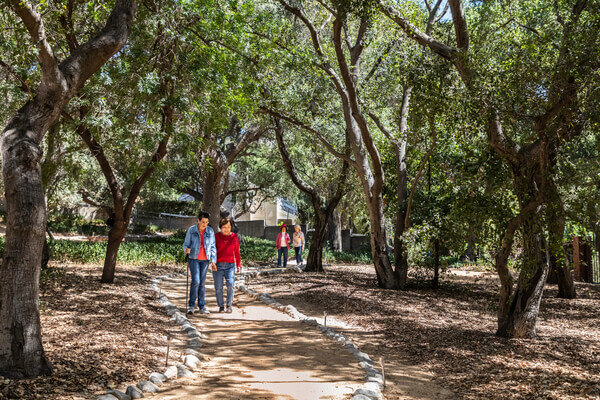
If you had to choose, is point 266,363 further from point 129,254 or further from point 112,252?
point 129,254

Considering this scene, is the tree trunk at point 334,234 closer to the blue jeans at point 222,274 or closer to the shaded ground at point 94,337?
the shaded ground at point 94,337

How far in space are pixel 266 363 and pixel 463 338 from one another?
10.9ft

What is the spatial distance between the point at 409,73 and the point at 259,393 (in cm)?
676

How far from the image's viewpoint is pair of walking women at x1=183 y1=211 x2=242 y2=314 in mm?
8461

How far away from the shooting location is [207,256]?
334 inches

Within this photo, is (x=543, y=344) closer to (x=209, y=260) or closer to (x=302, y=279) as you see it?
(x=209, y=260)

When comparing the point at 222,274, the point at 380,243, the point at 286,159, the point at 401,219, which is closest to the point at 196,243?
the point at 222,274

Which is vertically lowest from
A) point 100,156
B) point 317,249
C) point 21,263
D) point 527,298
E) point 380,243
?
point 527,298

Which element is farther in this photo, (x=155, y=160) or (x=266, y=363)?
(x=155, y=160)

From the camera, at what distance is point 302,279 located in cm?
1361

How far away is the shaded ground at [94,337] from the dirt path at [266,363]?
550 millimetres

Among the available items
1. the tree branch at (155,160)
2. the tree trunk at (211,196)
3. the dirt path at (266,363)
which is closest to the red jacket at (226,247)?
the dirt path at (266,363)

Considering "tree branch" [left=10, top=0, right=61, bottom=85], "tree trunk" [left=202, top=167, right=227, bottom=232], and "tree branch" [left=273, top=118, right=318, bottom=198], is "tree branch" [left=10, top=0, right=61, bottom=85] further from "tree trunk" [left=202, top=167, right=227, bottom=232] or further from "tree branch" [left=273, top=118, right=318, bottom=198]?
"tree trunk" [left=202, top=167, right=227, bottom=232]

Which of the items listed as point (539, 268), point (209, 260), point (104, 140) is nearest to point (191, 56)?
point (104, 140)
